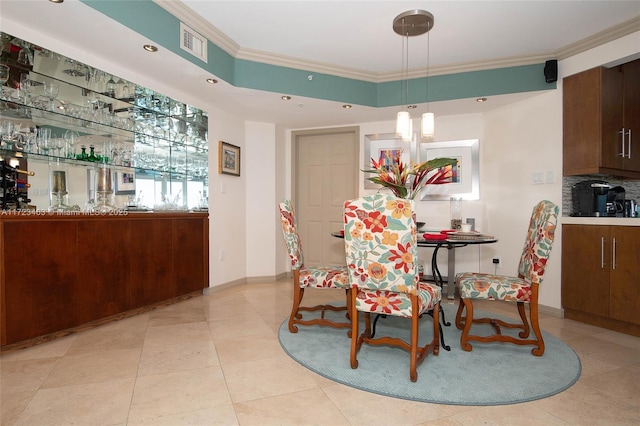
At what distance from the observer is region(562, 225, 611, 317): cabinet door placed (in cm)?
300

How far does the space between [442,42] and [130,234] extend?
342 cm

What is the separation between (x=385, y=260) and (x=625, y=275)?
7.56 feet

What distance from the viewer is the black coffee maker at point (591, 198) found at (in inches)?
129

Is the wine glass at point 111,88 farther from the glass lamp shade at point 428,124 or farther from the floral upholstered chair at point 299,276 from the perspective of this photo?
the glass lamp shade at point 428,124

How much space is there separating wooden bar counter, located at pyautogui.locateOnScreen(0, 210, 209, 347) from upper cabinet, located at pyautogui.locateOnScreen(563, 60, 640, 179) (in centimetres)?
399

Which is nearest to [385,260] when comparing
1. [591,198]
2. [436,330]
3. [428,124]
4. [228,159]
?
[436,330]

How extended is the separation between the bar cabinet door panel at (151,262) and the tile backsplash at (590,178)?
4000 mm

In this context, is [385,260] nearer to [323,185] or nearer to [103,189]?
[103,189]

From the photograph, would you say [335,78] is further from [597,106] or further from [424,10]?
[597,106]

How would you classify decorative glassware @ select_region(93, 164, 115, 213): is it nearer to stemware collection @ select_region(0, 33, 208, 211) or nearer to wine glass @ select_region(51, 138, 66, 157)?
stemware collection @ select_region(0, 33, 208, 211)

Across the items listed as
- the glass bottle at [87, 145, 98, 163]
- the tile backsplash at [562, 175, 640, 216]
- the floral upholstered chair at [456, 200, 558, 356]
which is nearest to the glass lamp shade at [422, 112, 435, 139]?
A: the floral upholstered chair at [456, 200, 558, 356]

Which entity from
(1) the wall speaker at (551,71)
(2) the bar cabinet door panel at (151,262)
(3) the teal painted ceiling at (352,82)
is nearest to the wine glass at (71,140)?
(2) the bar cabinet door panel at (151,262)

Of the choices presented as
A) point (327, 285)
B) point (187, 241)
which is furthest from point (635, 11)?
point (187, 241)

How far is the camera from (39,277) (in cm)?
247
